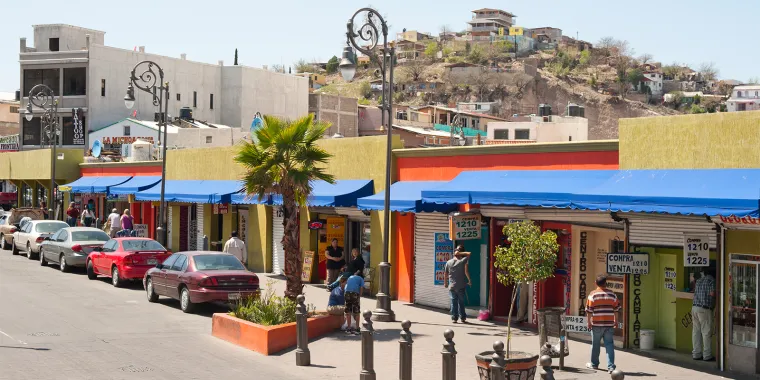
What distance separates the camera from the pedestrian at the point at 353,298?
17.3 m

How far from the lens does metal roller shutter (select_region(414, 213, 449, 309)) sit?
2164 cm

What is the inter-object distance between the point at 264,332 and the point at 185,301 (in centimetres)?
541

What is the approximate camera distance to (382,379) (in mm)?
13742

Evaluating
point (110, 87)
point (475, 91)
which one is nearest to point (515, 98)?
point (475, 91)

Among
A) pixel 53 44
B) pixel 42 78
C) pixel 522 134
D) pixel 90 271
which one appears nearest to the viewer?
pixel 90 271

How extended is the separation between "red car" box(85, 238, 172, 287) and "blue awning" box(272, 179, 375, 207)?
4802mm

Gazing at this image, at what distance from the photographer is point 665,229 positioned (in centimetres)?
1584

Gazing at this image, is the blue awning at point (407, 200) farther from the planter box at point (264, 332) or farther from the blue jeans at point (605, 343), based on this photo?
the blue jeans at point (605, 343)

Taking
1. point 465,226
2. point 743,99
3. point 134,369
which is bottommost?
point 134,369

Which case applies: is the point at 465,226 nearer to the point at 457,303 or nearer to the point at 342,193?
the point at 457,303

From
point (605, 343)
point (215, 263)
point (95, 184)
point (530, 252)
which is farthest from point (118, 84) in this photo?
point (605, 343)

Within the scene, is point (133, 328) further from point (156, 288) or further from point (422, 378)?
point (422, 378)

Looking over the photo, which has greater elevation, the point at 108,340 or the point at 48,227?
the point at 48,227

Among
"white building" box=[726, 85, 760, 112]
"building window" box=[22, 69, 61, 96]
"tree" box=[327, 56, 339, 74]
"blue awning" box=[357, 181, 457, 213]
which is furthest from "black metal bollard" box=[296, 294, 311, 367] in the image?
"tree" box=[327, 56, 339, 74]
